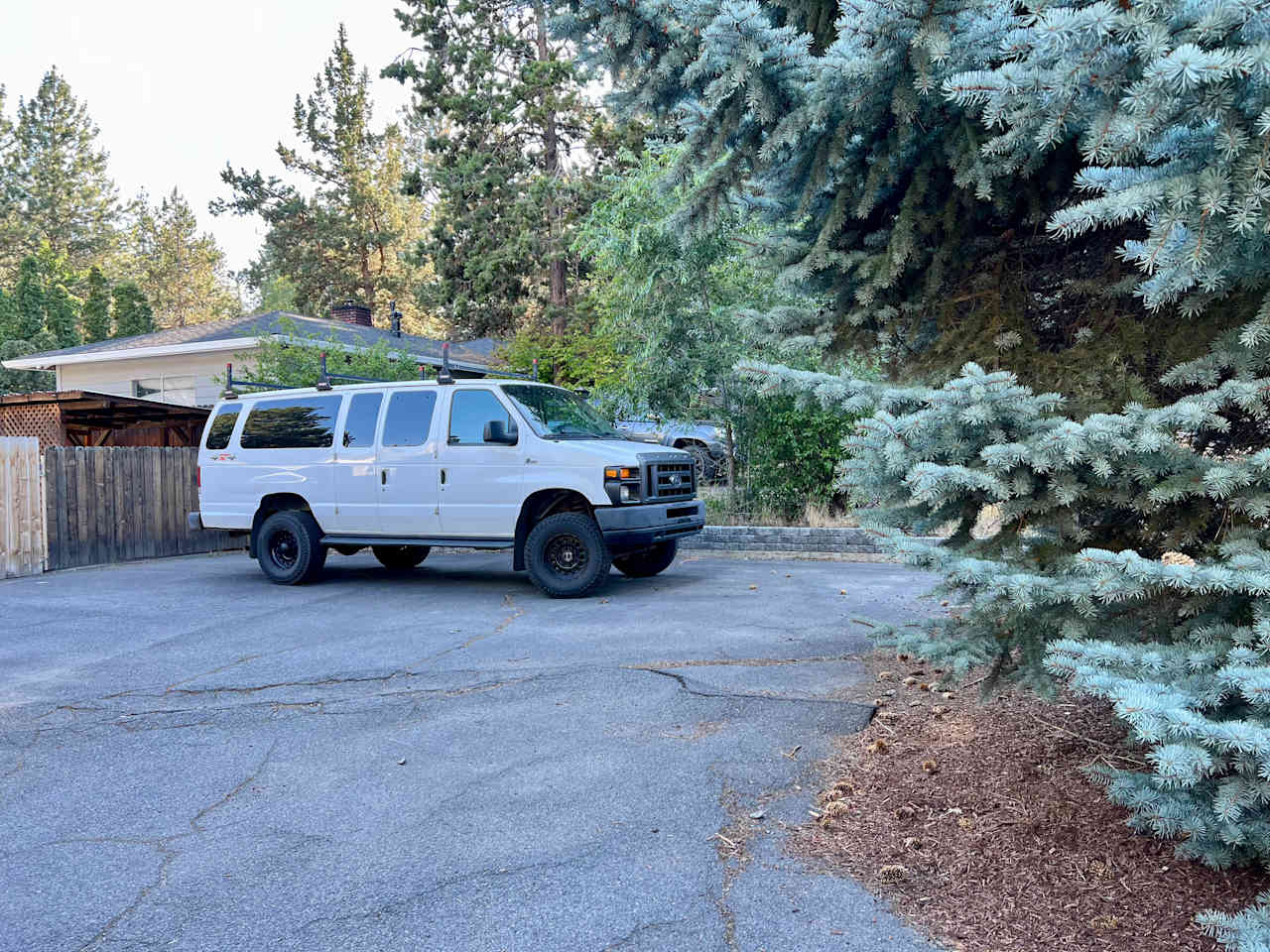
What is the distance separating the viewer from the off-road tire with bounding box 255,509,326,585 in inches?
411

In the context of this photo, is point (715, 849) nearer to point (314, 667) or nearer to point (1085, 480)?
point (1085, 480)

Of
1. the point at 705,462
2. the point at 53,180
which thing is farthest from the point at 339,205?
the point at 705,462

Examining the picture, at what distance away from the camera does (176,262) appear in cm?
5669

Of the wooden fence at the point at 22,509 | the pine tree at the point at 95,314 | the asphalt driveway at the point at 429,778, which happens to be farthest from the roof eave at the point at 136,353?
the asphalt driveway at the point at 429,778

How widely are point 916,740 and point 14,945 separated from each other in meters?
3.70

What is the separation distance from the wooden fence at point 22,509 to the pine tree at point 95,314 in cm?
2158

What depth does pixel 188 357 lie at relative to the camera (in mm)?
Answer: 21297

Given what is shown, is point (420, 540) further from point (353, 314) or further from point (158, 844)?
point (353, 314)

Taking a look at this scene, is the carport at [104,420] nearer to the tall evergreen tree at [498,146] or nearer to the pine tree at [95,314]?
the tall evergreen tree at [498,146]

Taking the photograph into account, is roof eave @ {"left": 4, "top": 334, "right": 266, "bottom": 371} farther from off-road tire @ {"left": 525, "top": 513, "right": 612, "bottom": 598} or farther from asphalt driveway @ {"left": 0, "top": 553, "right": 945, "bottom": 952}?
asphalt driveway @ {"left": 0, "top": 553, "right": 945, "bottom": 952}

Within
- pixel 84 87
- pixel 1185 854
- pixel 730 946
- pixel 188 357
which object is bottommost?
pixel 730 946

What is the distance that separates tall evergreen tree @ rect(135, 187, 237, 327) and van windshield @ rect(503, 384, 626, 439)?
53.3 m

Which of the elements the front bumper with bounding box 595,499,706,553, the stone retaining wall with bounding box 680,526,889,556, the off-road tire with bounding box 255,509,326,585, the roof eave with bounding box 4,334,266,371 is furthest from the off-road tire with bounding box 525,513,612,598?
the roof eave with bounding box 4,334,266,371

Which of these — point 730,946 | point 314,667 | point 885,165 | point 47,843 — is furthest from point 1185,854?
point 314,667
